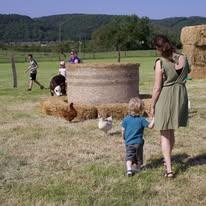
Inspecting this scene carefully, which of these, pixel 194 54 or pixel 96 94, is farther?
pixel 194 54

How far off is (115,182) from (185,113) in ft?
4.22

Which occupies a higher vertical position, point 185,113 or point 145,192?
point 185,113

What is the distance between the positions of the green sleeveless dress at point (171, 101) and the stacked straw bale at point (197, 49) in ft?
67.5

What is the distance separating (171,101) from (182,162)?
4.06ft

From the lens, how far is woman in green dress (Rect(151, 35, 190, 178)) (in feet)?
22.5

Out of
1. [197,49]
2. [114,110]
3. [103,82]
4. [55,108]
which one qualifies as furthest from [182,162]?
[197,49]

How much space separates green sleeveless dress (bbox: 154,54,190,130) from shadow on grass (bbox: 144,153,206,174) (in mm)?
717

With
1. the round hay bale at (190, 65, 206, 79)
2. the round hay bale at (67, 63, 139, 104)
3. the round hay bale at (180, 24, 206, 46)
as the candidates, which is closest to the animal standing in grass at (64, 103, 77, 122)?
the round hay bale at (67, 63, 139, 104)

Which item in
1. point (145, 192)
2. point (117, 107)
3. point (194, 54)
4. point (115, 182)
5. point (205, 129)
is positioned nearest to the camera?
point (145, 192)

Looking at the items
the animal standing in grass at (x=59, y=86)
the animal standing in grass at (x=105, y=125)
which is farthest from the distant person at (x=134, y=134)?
the animal standing in grass at (x=59, y=86)

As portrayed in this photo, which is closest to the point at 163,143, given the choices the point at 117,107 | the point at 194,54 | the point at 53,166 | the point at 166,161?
the point at 166,161

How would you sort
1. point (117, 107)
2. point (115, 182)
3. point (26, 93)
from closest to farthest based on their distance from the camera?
1. point (115, 182)
2. point (117, 107)
3. point (26, 93)

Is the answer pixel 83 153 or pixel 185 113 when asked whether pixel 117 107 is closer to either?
pixel 83 153

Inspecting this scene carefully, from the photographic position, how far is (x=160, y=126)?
695cm
